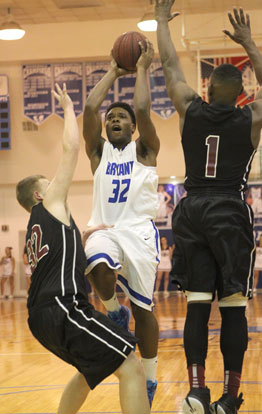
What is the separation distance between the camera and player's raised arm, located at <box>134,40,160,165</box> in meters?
4.46

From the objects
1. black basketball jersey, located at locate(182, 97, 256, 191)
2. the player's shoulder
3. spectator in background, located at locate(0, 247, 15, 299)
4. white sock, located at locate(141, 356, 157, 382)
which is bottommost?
spectator in background, located at locate(0, 247, 15, 299)

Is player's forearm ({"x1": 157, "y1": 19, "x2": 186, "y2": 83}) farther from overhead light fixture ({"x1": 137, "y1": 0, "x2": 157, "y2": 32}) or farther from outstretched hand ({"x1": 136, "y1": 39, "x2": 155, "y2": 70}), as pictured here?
overhead light fixture ({"x1": 137, "y1": 0, "x2": 157, "y2": 32})

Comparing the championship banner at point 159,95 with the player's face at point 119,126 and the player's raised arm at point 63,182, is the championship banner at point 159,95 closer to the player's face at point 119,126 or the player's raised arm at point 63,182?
the player's face at point 119,126

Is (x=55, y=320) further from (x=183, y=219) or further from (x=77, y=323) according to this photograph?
(x=183, y=219)

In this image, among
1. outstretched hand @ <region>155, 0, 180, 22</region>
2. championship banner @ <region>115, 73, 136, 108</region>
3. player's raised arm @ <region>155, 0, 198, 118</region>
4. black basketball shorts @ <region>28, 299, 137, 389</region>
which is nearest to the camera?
black basketball shorts @ <region>28, 299, 137, 389</region>

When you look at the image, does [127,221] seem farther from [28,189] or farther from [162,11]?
[162,11]

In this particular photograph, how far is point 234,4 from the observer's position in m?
15.8

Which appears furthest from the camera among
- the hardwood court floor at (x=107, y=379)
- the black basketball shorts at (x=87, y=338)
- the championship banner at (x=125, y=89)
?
the championship banner at (x=125, y=89)

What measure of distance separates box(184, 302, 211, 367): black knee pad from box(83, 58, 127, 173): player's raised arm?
142 centimetres

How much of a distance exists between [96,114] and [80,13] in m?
12.7

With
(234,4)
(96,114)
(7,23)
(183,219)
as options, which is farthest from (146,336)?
(234,4)

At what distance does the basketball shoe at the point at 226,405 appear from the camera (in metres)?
3.62

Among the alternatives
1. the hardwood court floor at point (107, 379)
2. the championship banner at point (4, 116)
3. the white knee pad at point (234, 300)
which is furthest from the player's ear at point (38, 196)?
the championship banner at point (4, 116)

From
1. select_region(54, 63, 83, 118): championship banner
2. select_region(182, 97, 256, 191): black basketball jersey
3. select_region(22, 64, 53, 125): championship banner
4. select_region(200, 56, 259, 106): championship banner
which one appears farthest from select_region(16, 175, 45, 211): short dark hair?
select_region(22, 64, 53, 125): championship banner
